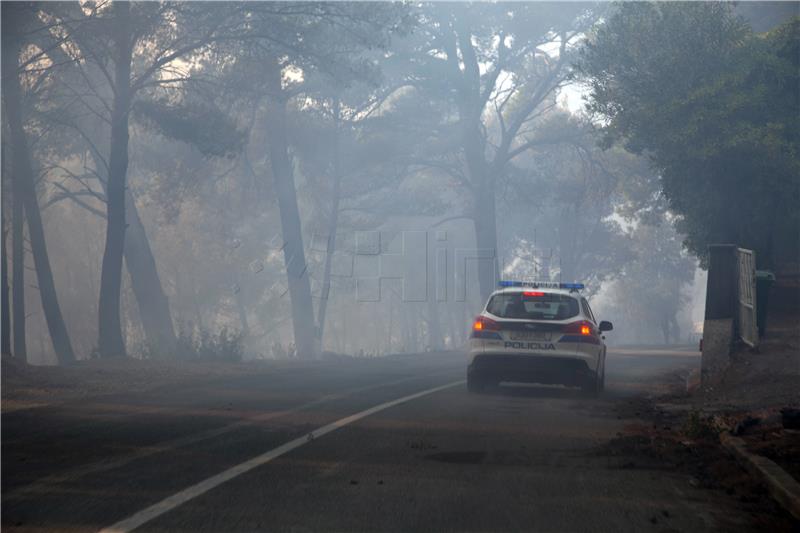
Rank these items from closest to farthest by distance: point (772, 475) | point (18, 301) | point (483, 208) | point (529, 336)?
point (772, 475) → point (529, 336) → point (18, 301) → point (483, 208)

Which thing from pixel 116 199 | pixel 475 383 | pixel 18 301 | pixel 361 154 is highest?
pixel 361 154

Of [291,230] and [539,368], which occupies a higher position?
[291,230]

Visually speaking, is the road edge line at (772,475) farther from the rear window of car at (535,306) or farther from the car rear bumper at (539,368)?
the rear window of car at (535,306)

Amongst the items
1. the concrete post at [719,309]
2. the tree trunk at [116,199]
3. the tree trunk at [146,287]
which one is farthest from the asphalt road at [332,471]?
the tree trunk at [146,287]

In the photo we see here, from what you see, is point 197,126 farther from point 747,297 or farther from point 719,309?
point 747,297

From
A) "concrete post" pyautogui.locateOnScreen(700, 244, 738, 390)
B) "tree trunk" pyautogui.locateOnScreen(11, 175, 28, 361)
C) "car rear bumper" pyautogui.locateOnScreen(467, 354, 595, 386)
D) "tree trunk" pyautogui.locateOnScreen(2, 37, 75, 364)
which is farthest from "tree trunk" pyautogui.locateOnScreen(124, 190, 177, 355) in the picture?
"car rear bumper" pyautogui.locateOnScreen(467, 354, 595, 386)

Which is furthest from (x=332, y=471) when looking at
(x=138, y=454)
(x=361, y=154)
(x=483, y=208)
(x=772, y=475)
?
(x=483, y=208)

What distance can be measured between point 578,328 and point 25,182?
70.2 feet

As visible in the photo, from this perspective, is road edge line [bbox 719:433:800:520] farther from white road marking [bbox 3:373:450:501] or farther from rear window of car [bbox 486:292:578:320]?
rear window of car [bbox 486:292:578:320]

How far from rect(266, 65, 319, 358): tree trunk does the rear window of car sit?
2477cm

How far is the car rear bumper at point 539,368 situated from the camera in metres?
15.1

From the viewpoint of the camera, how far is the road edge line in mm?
6965

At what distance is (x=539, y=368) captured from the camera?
15141 millimetres

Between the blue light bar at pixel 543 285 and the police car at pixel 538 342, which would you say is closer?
the police car at pixel 538 342
